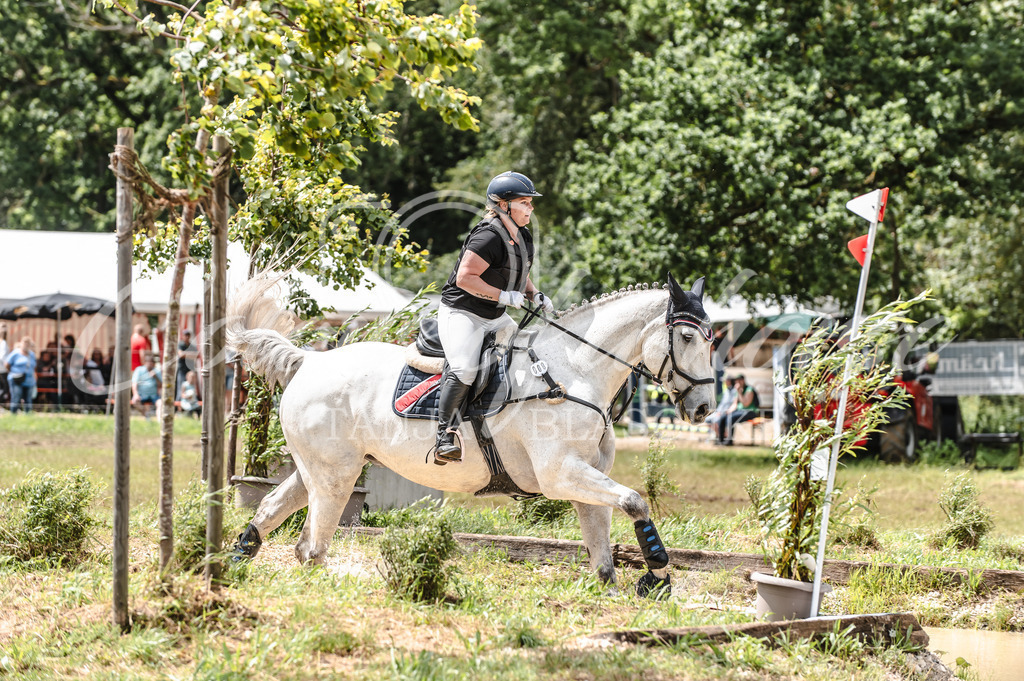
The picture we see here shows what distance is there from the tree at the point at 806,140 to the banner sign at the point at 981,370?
218 cm

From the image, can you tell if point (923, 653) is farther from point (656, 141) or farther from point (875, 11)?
point (875, 11)

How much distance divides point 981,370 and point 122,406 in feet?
61.4

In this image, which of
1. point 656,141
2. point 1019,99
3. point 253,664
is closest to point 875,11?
point 1019,99

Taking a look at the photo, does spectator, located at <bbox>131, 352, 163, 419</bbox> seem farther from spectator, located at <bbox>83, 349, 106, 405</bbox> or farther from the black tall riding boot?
the black tall riding boot

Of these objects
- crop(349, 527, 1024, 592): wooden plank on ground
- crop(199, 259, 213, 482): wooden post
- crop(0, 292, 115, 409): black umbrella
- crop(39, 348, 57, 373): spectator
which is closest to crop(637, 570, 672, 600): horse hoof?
crop(349, 527, 1024, 592): wooden plank on ground

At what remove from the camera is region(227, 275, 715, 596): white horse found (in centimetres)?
634

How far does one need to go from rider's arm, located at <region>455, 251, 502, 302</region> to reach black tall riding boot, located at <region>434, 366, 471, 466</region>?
0.54 meters

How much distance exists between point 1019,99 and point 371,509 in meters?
14.5

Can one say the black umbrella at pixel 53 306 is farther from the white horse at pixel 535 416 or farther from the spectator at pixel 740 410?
the white horse at pixel 535 416

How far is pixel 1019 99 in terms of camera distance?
18.1 metres

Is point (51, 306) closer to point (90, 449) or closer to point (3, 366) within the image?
point (3, 366)

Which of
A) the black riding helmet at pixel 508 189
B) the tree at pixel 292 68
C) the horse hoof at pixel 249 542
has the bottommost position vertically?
the horse hoof at pixel 249 542

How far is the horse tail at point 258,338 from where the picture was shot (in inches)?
283

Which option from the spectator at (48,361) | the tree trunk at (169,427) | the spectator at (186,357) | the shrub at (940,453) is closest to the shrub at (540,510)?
the tree trunk at (169,427)
